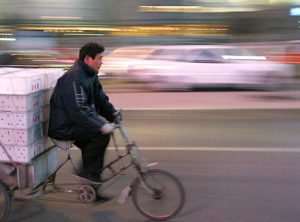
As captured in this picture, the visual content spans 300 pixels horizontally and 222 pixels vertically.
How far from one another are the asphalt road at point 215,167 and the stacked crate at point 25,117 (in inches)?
23.9

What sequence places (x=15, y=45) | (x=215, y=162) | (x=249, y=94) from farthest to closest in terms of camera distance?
1. (x=15, y=45)
2. (x=249, y=94)
3. (x=215, y=162)

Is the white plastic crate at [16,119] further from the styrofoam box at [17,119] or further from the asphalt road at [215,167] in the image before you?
the asphalt road at [215,167]

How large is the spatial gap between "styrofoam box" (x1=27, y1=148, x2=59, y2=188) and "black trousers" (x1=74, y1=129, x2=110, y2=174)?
0.35 m

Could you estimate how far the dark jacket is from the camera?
407 centimetres

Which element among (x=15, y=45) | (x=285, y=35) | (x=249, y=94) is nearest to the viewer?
(x=249, y=94)

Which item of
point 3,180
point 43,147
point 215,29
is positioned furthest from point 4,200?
point 215,29

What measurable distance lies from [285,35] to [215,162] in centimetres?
2821

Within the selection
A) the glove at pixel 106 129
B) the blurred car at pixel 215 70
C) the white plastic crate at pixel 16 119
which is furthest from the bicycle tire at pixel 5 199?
the blurred car at pixel 215 70

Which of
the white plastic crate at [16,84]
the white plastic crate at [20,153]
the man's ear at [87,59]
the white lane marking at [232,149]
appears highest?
the man's ear at [87,59]

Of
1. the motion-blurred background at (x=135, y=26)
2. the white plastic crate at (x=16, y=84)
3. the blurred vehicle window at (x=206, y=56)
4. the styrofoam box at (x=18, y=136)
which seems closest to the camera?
the white plastic crate at (x=16, y=84)

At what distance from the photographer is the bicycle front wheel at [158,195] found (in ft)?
13.7

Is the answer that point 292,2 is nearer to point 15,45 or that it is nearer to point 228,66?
point 15,45

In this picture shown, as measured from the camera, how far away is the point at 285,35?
32562 mm

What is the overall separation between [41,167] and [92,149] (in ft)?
1.65
